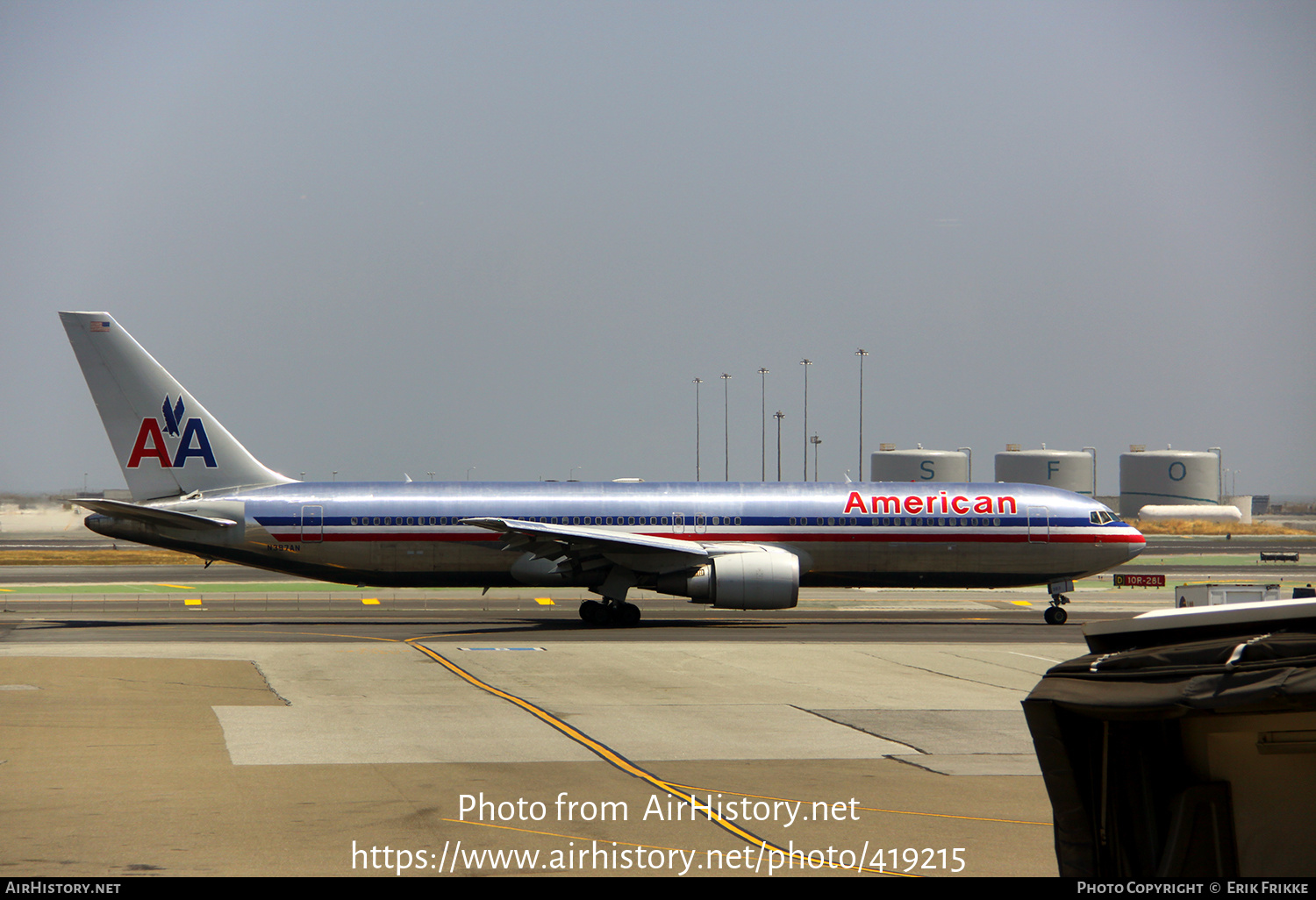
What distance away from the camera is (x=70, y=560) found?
61375mm

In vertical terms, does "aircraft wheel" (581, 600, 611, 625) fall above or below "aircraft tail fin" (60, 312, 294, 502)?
below

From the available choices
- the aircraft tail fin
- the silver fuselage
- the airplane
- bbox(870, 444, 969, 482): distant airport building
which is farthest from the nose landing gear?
bbox(870, 444, 969, 482): distant airport building

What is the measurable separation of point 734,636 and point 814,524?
5.87 meters

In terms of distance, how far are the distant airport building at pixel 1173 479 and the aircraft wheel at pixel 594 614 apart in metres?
110

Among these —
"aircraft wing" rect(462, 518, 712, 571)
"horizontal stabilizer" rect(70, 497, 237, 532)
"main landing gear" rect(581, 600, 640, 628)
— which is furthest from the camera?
"main landing gear" rect(581, 600, 640, 628)

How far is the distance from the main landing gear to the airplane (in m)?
0.05

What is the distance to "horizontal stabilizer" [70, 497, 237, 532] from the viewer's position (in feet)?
102

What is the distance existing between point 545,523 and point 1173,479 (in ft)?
362

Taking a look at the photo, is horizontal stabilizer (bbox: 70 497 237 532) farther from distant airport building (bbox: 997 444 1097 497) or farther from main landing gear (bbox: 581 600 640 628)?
distant airport building (bbox: 997 444 1097 497)

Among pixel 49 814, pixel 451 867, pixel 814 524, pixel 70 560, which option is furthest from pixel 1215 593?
pixel 70 560

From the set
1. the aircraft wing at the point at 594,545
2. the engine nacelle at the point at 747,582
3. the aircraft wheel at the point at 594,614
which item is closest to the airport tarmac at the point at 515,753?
the engine nacelle at the point at 747,582

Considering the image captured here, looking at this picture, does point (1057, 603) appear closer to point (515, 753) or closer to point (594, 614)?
point (594, 614)

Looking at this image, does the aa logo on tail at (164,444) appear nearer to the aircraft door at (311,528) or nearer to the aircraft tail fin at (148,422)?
the aircraft tail fin at (148,422)

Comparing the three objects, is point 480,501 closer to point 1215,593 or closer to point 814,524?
point 814,524
